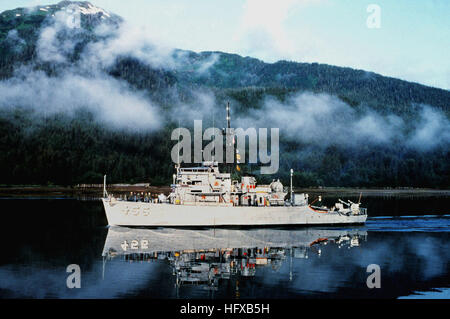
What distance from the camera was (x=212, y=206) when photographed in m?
59.4

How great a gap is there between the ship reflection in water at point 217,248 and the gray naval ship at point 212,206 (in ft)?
6.41

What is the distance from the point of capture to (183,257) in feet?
136

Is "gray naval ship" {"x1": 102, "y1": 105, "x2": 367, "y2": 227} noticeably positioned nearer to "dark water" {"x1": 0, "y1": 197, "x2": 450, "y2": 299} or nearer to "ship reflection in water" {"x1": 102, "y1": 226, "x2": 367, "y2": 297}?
"dark water" {"x1": 0, "y1": 197, "x2": 450, "y2": 299}

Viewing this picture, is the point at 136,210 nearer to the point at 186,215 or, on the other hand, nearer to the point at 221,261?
the point at 186,215

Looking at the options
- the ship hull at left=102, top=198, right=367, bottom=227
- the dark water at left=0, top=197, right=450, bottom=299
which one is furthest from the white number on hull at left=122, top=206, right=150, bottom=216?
the dark water at left=0, top=197, right=450, bottom=299

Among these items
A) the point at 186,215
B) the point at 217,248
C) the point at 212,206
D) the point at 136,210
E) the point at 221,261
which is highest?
the point at 212,206

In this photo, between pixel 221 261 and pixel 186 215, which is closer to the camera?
pixel 221 261

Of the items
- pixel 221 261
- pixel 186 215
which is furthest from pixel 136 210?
pixel 221 261

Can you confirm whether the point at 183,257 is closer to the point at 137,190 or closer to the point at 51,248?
the point at 51,248

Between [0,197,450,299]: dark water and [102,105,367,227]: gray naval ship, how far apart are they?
5.85 feet

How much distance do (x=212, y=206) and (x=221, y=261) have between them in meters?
19.4

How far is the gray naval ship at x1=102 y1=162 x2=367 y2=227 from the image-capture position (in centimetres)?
5876
